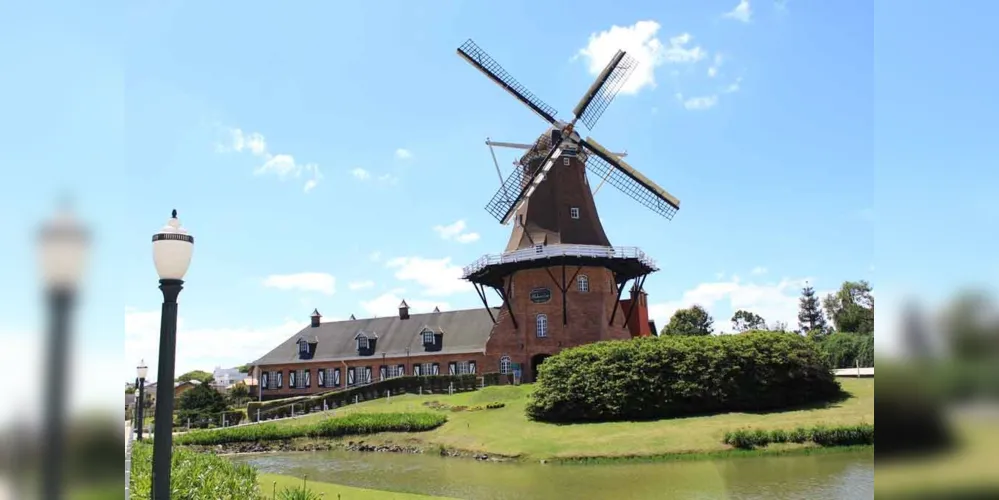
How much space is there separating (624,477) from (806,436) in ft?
22.0

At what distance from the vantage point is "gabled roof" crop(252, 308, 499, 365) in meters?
48.6

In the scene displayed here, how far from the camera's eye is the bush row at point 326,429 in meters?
27.0

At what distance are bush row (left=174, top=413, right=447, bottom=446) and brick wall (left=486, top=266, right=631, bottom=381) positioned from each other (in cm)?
912

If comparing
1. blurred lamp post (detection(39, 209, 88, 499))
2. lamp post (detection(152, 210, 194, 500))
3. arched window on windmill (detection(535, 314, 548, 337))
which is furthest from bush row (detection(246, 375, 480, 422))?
blurred lamp post (detection(39, 209, 88, 499))

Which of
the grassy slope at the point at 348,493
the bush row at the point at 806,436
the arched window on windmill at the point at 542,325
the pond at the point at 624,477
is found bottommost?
the pond at the point at 624,477

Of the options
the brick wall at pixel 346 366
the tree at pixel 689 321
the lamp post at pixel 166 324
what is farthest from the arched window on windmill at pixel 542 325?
the tree at pixel 689 321

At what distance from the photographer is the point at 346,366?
168ft

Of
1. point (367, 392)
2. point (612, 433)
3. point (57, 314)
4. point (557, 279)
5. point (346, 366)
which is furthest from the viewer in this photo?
point (346, 366)

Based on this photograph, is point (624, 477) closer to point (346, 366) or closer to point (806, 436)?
point (806, 436)

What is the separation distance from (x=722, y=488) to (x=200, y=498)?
10.8 m

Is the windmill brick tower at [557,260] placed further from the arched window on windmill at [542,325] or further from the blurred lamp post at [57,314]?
the blurred lamp post at [57,314]

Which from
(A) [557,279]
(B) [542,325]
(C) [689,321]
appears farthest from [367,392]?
(C) [689,321]

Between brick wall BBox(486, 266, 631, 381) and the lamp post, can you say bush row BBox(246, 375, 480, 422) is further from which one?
the lamp post

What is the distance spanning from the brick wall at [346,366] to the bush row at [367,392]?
8.62 metres
